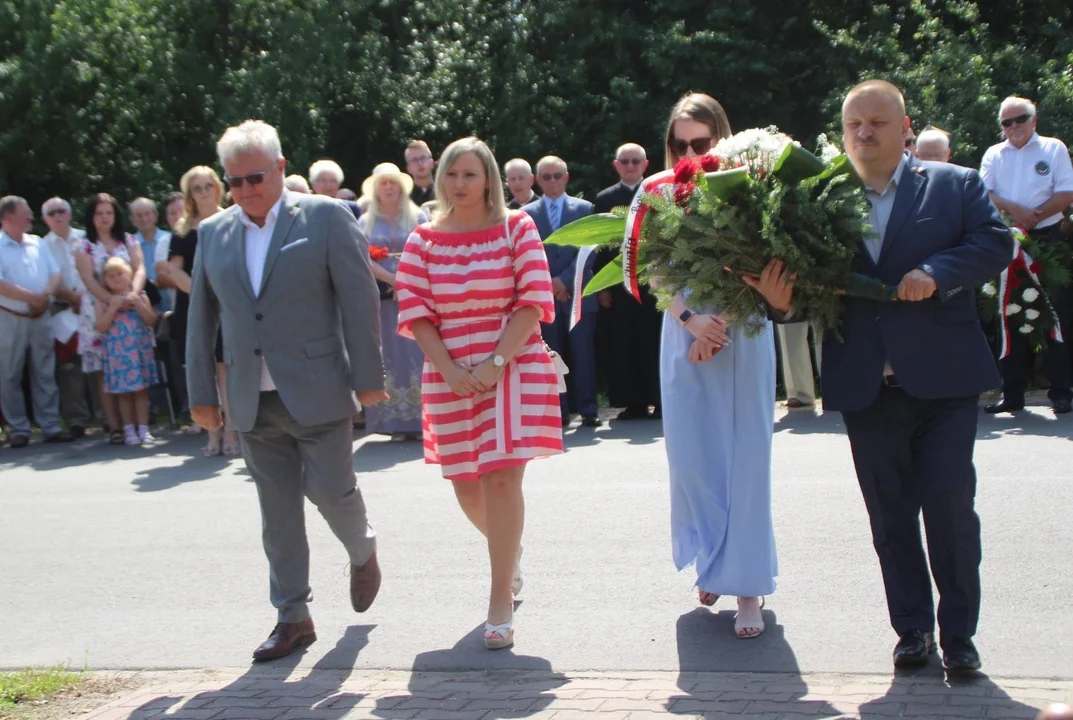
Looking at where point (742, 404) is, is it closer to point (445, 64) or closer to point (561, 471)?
point (561, 471)

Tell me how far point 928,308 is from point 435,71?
1594cm

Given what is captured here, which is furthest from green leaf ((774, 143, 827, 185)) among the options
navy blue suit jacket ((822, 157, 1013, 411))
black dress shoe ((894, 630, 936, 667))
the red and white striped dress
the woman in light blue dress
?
black dress shoe ((894, 630, 936, 667))

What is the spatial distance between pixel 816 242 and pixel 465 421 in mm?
1906

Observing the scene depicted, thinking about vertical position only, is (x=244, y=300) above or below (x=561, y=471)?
above

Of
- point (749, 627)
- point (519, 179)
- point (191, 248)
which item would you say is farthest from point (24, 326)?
point (749, 627)

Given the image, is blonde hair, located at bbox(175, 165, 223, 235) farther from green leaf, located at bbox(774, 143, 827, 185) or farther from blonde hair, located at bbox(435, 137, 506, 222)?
green leaf, located at bbox(774, 143, 827, 185)

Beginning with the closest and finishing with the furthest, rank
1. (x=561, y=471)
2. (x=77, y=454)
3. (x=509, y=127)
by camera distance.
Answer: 1. (x=561, y=471)
2. (x=77, y=454)
3. (x=509, y=127)

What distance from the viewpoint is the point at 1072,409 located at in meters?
10.8

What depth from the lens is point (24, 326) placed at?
521 inches

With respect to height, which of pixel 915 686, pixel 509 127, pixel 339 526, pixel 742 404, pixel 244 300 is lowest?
pixel 915 686

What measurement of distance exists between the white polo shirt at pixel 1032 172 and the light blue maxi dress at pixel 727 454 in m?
6.07

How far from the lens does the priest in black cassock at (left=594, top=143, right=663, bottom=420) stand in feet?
39.5

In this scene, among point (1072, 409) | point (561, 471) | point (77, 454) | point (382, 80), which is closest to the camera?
point (561, 471)

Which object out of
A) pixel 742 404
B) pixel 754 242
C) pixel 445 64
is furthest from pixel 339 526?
pixel 445 64
